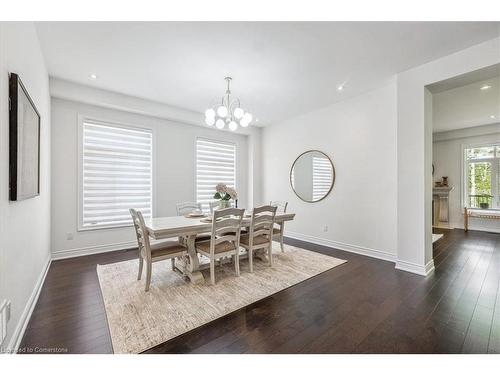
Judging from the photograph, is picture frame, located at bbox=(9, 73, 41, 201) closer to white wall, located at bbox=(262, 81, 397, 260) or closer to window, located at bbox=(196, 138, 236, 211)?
window, located at bbox=(196, 138, 236, 211)

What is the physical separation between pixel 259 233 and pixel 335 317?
142cm

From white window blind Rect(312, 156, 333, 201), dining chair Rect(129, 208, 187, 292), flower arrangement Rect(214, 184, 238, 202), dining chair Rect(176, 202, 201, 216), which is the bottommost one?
dining chair Rect(129, 208, 187, 292)

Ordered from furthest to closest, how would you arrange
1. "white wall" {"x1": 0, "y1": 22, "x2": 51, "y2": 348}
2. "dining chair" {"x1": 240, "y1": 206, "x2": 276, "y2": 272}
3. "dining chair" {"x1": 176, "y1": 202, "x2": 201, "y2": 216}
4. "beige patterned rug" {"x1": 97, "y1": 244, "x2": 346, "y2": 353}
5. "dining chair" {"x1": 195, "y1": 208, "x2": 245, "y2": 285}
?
"dining chair" {"x1": 176, "y1": 202, "x2": 201, "y2": 216} → "dining chair" {"x1": 240, "y1": 206, "x2": 276, "y2": 272} → "dining chair" {"x1": 195, "y1": 208, "x2": 245, "y2": 285} → "beige patterned rug" {"x1": 97, "y1": 244, "x2": 346, "y2": 353} → "white wall" {"x1": 0, "y1": 22, "x2": 51, "y2": 348}

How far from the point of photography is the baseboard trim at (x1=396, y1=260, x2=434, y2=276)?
2.84 m

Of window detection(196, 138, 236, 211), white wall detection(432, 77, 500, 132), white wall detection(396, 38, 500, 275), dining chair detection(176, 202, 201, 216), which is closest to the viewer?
white wall detection(396, 38, 500, 275)

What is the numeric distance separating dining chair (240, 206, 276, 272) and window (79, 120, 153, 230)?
233 cm

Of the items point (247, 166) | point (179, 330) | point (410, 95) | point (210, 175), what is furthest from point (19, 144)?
point (247, 166)

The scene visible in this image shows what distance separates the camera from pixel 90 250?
3.69m

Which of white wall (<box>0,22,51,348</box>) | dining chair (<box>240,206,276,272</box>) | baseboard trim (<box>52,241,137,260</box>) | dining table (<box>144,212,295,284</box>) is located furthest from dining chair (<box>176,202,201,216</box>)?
white wall (<box>0,22,51,348</box>)

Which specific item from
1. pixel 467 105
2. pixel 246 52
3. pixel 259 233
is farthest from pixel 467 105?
pixel 259 233

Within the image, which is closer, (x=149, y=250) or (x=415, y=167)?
(x=149, y=250)

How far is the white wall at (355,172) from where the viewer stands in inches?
136

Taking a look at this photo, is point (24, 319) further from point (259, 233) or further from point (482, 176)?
point (482, 176)
